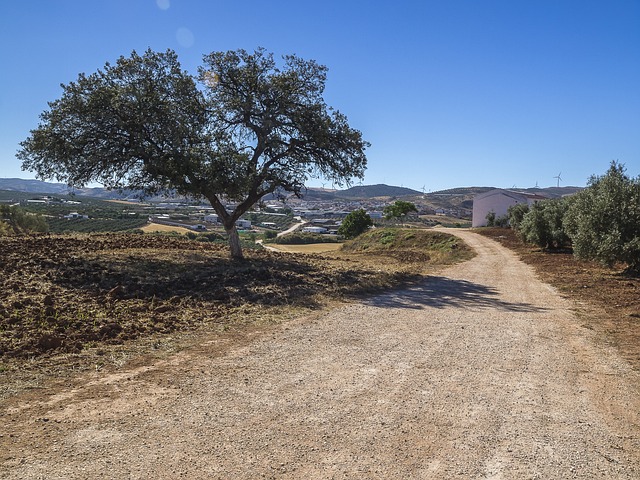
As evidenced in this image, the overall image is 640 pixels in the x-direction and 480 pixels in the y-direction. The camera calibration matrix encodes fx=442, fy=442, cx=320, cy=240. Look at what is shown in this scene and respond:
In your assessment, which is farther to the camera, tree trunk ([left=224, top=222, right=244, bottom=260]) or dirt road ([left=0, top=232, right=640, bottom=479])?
tree trunk ([left=224, top=222, right=244, bottom=260])

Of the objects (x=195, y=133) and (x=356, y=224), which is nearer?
(x=195, y=133)

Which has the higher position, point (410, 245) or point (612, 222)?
point (612, 222)

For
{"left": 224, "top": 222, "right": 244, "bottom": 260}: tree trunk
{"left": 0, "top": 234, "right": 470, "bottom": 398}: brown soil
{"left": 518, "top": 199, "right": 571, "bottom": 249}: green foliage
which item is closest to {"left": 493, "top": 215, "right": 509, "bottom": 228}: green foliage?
{"left": 518, "top": 199, "right": 571, "bottom": 249}: green foliage

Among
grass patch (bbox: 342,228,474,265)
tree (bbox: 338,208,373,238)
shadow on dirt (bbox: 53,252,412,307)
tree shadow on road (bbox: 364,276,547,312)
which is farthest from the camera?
tree (bbox: 338,208,373,238)

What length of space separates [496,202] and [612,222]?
56.7 meters

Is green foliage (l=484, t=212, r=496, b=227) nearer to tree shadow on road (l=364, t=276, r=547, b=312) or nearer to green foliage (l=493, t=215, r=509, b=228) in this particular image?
green foliage (l=493, t=215, r=509, b=228)

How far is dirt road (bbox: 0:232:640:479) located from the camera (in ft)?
14.6

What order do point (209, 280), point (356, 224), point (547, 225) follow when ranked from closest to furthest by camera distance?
point (209, 280) → point (547, 225) → point (356, 224)

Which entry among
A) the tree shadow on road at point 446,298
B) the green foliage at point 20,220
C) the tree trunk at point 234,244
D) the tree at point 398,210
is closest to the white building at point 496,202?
the tree at point 398,210

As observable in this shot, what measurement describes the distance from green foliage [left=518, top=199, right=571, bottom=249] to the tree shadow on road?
15917 mm

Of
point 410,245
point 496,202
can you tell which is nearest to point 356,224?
point 496,202

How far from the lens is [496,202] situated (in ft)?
236

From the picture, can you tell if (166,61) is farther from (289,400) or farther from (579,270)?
(579,270)

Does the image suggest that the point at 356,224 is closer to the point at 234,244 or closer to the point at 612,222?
the point at 234,244
